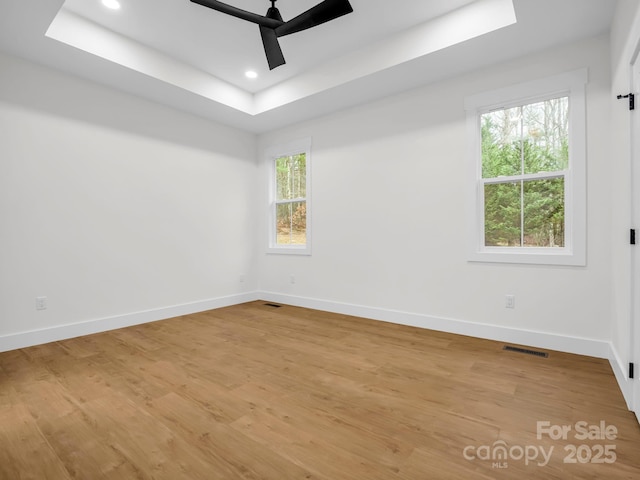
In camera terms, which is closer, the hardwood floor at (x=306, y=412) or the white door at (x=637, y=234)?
the hardwood floor at (x=306, y=412)

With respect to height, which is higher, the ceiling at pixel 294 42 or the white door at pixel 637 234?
the ceiling at pixel 294 42

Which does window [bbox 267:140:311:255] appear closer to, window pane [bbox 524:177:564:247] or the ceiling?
the ceiling

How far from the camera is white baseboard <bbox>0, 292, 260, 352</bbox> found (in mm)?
3025

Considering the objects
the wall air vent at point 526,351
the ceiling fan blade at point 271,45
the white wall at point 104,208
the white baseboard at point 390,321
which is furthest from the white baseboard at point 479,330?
the ceiling fan blade at point 271,45

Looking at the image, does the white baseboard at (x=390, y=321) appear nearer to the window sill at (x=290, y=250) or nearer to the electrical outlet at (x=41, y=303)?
the electrical outlet at (x=41, y=303)

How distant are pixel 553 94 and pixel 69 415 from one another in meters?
4.35

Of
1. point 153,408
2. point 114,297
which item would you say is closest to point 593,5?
point 153,408

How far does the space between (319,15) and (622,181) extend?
240 centimetres

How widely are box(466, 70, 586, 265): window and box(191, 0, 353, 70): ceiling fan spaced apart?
1.73 meters

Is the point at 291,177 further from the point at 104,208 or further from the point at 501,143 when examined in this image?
the point at 501,143

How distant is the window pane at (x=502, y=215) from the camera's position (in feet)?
10.4

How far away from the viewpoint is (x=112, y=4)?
2793 millimetres

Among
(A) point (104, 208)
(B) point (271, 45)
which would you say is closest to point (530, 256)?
(B) point (271, 45)

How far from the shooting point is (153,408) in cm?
195
